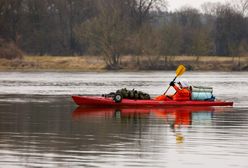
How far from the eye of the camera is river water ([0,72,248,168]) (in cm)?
1858

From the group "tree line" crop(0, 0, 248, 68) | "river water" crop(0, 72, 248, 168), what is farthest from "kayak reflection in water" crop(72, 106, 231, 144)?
"tree line" crop(0, 0, 248, 68)

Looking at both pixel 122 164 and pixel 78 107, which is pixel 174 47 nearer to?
pixel 78 107

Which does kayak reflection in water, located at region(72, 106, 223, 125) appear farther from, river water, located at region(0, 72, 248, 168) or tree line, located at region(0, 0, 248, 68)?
tree line, located at region(0, 0, 248, 68)

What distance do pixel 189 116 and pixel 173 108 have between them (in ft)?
10.5

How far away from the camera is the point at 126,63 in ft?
310

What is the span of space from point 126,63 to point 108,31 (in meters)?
4.72

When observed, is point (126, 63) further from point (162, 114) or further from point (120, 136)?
point (120, 136)

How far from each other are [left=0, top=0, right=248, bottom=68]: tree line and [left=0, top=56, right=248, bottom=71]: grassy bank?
0.98 m

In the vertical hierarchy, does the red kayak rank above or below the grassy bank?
above

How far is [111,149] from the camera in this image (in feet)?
66.4

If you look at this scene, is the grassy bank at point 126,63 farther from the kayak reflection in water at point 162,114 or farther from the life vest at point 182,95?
the kayak reflection in water at point 162,114

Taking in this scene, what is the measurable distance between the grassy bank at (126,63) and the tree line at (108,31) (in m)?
0.98

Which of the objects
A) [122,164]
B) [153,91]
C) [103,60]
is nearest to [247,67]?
[103,60]

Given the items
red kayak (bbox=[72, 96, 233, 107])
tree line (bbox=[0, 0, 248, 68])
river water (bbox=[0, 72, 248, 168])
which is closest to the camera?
river water (bbox=[0, 72, 248, 168])
